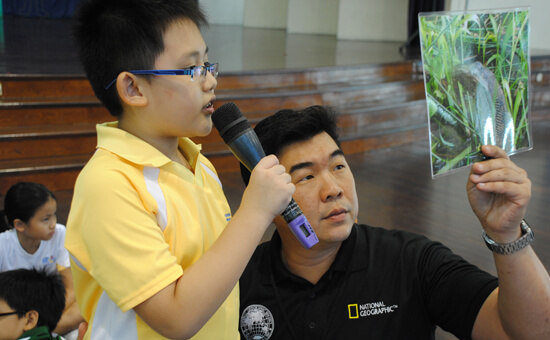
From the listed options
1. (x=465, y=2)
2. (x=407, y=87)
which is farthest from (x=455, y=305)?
(x=465, y=2)

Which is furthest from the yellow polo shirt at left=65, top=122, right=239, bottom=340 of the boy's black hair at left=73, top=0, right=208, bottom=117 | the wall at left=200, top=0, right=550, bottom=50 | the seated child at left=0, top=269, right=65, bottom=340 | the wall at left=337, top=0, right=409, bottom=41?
the wall at left=337, top=0, right=409, bottom=41

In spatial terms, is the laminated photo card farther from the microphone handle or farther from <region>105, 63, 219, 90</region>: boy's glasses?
<region>105, 63, 219, 90</region>: boy's glasses

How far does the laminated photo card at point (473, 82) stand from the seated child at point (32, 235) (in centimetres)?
199

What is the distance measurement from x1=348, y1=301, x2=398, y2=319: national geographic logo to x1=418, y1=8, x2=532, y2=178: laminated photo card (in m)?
0.42

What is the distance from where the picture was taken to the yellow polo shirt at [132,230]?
844 mm

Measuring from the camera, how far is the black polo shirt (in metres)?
1.31

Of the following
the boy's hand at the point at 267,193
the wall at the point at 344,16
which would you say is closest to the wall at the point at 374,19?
the wall at the point at 344,16

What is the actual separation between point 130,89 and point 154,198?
0.66 ft

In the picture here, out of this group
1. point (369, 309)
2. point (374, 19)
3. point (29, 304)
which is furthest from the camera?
point (374, 19)

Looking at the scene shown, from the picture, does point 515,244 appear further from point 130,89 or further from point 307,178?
point 130,89

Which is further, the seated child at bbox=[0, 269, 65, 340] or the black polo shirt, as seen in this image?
the seated child at bbox=[0, 269, 65, 340]

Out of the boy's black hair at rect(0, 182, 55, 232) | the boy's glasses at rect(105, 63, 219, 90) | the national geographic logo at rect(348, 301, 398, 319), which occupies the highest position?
the boy's glasses at rect(105, 63, 219, 90)

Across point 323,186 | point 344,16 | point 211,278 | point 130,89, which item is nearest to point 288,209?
point 211,278

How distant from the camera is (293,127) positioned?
1451mm
